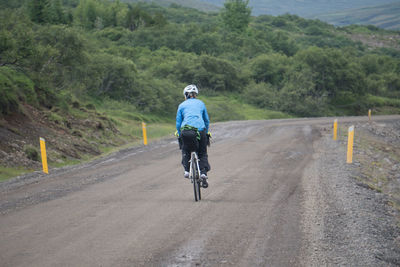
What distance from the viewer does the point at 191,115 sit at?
9.23 metres

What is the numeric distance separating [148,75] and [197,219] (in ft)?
135

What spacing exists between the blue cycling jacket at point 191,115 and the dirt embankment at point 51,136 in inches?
303

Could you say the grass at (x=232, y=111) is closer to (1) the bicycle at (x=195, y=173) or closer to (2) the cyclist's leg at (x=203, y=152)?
(2) the cyclist's leg at (x=203, y=152)

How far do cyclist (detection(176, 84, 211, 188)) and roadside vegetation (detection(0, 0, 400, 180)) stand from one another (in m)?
9.05

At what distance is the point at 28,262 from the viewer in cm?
570

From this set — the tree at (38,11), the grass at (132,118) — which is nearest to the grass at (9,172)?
the grass at (132,118)

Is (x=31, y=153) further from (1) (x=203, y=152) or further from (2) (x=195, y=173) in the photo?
(2) (x=195, y=173)

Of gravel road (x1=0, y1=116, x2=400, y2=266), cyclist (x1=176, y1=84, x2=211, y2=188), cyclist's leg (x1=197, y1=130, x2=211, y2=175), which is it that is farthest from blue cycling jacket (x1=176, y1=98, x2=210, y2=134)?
gravel road (x1=0, y1=116, x2=400, y2=266)

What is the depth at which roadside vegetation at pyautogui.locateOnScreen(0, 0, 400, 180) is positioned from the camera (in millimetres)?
20969

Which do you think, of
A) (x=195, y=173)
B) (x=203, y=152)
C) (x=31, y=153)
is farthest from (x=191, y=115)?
(x=31, y=153)

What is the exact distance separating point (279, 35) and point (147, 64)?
5200 centimetres

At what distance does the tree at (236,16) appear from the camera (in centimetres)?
11462

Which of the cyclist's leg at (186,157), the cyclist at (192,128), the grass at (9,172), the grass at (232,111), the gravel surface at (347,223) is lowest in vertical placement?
the grass at (232,111)

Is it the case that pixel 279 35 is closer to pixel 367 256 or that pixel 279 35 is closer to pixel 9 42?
pixel 9 42
